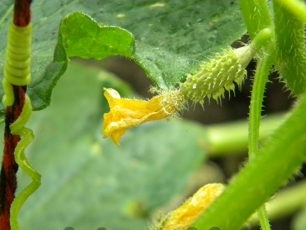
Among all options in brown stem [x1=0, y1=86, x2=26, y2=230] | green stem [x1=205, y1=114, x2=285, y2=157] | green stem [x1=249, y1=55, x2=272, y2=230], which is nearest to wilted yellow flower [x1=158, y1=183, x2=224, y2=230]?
green stem [x1=249, y1=55, x2=272, y2=230]

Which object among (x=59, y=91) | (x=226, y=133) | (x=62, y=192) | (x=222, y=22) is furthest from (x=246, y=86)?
(x=222, y=22)

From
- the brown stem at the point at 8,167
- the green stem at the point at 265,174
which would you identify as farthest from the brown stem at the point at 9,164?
the green stem at the point at 265,174

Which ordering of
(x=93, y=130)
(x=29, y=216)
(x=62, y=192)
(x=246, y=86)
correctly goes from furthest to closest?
1. (x=246, y=86)
2. (x=93, y=130)
3. (x=62, y=192)
4. (x=29, y=216)

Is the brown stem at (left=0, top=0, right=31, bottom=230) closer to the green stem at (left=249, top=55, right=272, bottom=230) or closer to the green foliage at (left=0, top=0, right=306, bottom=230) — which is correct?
the green foliage at (left=0, top=0, right=306, bottom=230)

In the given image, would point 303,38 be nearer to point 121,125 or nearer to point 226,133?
point 121,125

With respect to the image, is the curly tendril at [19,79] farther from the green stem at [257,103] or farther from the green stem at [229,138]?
the green stem at [229,138]

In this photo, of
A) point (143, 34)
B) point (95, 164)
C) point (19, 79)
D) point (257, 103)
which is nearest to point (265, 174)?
point (257, 103)

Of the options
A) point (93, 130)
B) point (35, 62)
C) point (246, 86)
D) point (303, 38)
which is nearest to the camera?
point (303, 38)
